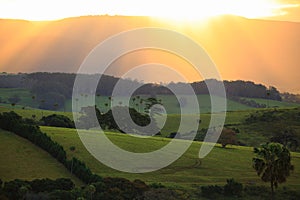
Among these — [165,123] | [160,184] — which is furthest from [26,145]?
[165,123]

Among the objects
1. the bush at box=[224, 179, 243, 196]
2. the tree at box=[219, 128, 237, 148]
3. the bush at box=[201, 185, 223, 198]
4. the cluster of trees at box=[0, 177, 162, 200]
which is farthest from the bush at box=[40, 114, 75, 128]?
the bush at box=[224, 179, 243, 196]

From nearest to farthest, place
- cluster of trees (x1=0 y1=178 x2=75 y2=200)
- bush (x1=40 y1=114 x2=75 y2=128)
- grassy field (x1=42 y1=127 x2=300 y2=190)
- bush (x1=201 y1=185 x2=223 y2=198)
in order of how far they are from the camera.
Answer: cluster of trees (x1=0 y1=178 x2=75 y2=200), bush (x1=201 y1=185 x2=223 y2=198), grassy field (x1=42 y1=127 x2=300 y2=190), bush (x1=40 y1=114 x2=75 y2=128)

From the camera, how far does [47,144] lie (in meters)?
104

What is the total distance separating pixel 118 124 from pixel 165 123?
30.3 m

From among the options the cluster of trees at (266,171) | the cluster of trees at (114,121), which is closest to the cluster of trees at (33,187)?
the cluster of trees at (266,171)

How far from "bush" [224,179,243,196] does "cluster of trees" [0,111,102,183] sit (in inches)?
849

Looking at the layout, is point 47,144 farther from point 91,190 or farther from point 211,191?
point 211,191

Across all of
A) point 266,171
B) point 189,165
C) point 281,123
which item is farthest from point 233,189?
point 281,123

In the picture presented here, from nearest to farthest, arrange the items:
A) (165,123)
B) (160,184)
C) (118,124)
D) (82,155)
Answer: (160,184)
(82,155)
(118,124)
(165,123)

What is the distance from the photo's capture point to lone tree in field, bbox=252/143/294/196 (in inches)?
3191

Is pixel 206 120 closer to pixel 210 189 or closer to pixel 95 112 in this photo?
pixel 95 112

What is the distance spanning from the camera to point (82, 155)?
104938mm

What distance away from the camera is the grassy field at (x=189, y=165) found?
94.9 meters

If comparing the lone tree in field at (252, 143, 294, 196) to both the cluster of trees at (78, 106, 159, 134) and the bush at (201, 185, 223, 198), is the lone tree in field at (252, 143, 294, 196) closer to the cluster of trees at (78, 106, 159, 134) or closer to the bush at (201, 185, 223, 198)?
the bush at (201, 185, 223, 198)
